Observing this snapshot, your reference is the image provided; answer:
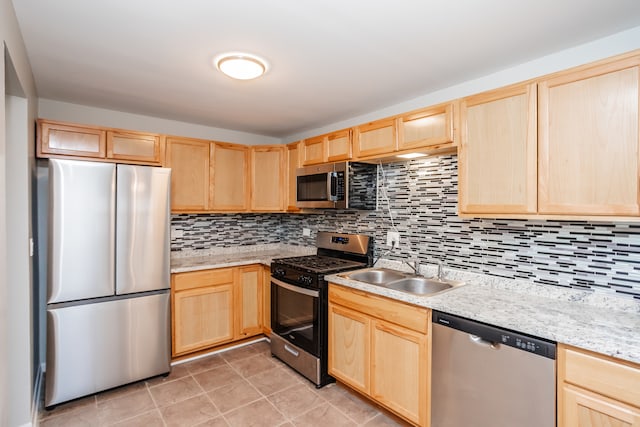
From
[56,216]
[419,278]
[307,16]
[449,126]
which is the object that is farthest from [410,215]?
[56,216]

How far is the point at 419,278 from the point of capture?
8.34ft

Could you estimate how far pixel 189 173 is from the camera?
3254 millimetres

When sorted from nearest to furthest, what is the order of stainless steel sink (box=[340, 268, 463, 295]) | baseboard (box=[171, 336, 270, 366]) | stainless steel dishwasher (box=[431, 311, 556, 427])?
1. stainless steel dishwasher (box=[431, 311, 556, 427])
2. stainless steel sink (box=[340, 268, 463, 295])
3. baseboard (box=[171, 336, 270, 366])

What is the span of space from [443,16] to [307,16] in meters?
0.67

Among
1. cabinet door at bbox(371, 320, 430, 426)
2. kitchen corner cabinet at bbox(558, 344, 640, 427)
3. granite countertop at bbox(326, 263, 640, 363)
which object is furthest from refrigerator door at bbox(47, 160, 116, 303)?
kitchen corner cabinet at bbox(558, 344, 640, 427)

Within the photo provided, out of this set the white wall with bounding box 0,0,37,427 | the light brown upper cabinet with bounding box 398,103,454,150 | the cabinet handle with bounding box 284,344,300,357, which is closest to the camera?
the white wall with bounding box 0,0,37,427

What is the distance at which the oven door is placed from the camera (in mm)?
2641

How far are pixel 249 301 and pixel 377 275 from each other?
55.9 inches

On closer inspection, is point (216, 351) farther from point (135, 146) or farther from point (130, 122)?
point (130, 122)

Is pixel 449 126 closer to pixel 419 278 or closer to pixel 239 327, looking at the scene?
pixel 419 278

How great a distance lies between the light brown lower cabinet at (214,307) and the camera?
9.76ft

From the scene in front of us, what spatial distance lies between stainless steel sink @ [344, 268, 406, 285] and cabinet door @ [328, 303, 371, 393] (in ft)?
1.23

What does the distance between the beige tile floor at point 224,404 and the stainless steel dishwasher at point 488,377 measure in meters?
0.54

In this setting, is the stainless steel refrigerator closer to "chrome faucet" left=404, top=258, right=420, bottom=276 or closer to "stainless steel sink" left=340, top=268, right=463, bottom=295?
"stainless steel sink" left=340, top=268, right=463, bottom=295
